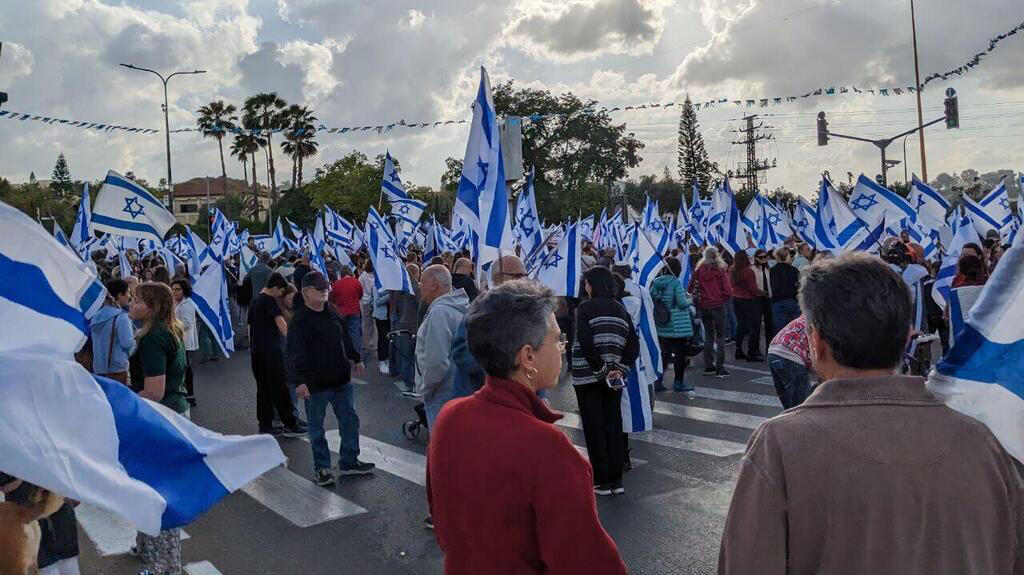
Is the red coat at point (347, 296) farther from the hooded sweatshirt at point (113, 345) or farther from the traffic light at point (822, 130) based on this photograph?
the traffic light at point (822, 130)

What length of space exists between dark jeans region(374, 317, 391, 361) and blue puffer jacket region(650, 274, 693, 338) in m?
4.78

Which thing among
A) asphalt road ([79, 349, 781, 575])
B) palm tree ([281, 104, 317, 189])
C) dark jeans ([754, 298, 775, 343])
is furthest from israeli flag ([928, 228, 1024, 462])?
palm tree ([281, 104, 317, 189])

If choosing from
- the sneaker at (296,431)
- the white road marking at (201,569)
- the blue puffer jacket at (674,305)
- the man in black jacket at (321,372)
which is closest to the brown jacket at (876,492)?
the white road marking at (201,569)

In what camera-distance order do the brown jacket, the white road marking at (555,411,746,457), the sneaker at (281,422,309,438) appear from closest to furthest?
the brown jacket
the white road marking at (555,411,746,457)
the sneaker at (281,422,309,438)

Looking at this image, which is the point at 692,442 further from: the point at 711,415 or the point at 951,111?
the point at 951,111

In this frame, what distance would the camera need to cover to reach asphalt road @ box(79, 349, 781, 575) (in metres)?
5.51

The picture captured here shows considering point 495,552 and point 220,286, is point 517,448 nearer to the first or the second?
point 495,552

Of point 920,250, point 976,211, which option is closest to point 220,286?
point 920,250

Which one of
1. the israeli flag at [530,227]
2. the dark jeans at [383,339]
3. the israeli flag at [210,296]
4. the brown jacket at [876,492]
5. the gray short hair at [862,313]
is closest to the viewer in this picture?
the brown jacket at [876,492]

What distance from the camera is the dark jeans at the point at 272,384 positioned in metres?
9.18

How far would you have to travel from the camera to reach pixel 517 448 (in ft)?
7.68

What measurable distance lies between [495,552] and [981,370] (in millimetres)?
1424

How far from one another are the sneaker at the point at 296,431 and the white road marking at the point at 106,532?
2.52 m

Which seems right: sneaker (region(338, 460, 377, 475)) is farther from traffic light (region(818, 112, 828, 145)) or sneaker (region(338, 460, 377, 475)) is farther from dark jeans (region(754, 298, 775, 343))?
traffic light (region(818, 112, 828, 145))
